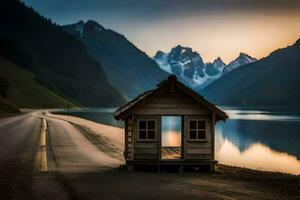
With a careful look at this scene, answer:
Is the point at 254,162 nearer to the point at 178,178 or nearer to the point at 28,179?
the point at 178,178

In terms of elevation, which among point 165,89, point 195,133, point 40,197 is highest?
point 165,89

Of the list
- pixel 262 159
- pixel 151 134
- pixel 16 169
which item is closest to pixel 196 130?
pixel 151 134

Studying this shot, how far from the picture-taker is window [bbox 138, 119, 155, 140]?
26031 mm

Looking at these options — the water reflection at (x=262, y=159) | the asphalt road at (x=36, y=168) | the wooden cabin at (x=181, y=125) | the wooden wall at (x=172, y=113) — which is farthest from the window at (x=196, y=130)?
the water reflection at (x=262, y=159)

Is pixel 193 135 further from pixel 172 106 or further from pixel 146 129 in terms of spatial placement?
pixel 146 129

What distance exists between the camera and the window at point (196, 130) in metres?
26.2

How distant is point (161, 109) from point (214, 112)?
2979 millimetres

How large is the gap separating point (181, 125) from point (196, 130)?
0.96 meters

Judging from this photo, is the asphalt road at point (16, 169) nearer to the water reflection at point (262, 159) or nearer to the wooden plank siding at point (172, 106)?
the wooden plank siding at point (172, 106)

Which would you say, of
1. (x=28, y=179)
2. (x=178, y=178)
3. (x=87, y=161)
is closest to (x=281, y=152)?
(x=87, y=161)

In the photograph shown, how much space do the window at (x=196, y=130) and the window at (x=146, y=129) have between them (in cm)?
213

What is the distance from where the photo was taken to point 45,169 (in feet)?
83.5

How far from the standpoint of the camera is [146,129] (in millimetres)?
26047

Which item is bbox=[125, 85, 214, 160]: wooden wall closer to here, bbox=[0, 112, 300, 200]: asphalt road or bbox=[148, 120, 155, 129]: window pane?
bbox=[148, 120, 155, 129]: window pane
